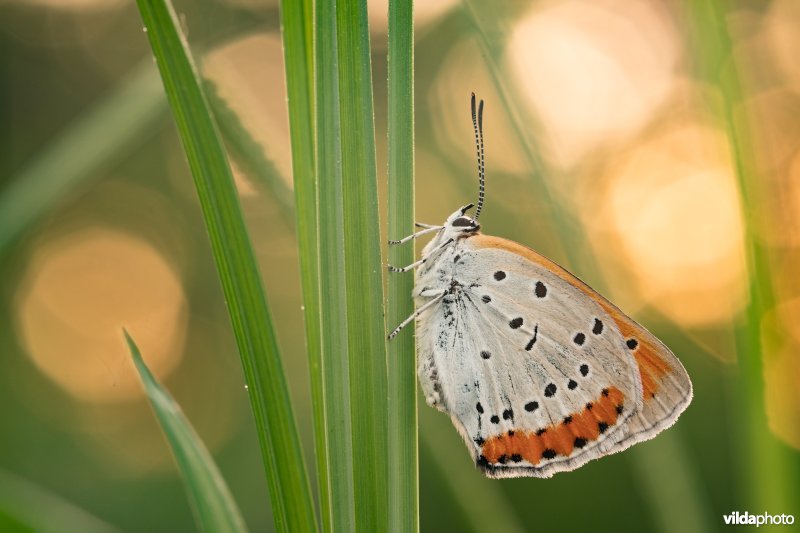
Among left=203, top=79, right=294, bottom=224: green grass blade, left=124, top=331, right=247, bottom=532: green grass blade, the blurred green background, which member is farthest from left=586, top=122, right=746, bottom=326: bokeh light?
left=124, top=331, right=247, bottom=532: green grass blade

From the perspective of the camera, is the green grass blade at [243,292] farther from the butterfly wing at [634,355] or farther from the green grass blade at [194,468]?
the butterfly wing at [634,355]

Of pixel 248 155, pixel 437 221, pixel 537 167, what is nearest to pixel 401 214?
pixel 248 155

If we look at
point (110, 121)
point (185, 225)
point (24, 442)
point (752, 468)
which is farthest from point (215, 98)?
point (185, 225)

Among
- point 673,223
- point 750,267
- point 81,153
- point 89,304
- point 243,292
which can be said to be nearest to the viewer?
point 243,292

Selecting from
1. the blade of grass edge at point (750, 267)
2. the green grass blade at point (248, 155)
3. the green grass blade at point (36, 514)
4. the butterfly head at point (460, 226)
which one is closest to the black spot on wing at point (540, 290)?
the butterfly head at point (460, 226)

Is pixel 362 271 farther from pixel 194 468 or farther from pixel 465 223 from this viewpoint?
pixel 465 223

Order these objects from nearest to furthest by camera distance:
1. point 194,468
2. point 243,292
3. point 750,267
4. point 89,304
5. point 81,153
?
point 243,292 → point 194,468 → point 750,267 → point 81,153 → point 89,304

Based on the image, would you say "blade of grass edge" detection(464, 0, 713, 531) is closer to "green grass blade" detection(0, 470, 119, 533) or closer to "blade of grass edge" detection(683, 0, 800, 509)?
"blade of grass edge" detection(683, 0, 800, 509)

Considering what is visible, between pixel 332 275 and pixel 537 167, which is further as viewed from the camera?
pixel 537 167

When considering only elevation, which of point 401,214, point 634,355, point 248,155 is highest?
point 248,155
